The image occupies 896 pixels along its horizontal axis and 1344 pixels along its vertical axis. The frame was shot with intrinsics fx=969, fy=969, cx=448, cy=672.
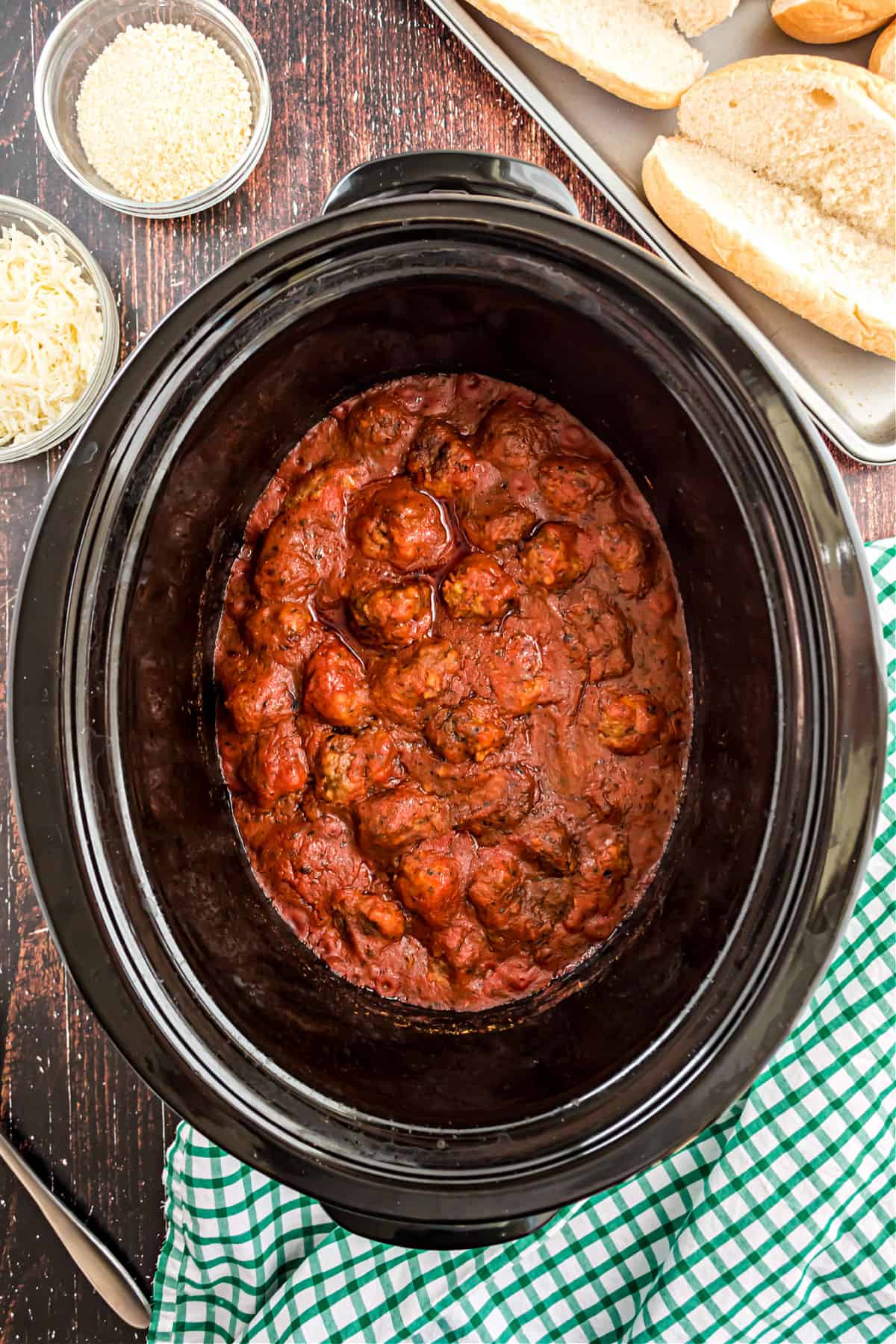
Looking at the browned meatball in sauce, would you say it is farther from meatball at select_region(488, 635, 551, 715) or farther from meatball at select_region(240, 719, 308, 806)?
meatball at select_region(240, 719, 308, 806)

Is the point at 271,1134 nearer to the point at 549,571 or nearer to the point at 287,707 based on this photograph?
the point at 287,707

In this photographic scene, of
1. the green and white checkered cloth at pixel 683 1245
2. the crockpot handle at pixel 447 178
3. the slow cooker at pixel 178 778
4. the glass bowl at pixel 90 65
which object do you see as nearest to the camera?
the slow cooker at pixel 178 778

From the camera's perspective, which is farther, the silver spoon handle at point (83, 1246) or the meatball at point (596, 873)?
the silver spoon handle at point (83, 1246)

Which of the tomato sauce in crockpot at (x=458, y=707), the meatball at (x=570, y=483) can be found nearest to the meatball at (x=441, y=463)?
the tomato sauce in crockpot at (x=458, y=707)

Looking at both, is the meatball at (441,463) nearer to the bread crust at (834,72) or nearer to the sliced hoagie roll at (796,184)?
the sliced hoagie roll at (796,184)

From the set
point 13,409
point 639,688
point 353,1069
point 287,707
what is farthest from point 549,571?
point 13,409

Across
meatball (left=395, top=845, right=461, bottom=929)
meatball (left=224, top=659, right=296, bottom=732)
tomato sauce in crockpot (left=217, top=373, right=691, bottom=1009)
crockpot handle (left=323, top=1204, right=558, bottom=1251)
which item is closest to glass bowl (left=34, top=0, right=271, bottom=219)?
tomato sauce in crockpot (left=217, top=373, right=691, bottom=1009)

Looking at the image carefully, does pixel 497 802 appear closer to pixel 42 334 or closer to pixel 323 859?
pixel 323 859
